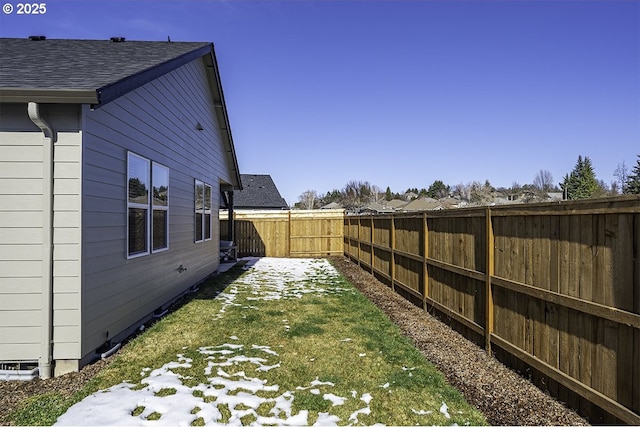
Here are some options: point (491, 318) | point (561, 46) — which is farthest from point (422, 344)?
point (561, 46)

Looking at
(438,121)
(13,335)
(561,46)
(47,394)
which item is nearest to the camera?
(47,394)

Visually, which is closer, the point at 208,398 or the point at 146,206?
the point at 208,398

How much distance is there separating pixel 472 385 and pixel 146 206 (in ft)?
16.4

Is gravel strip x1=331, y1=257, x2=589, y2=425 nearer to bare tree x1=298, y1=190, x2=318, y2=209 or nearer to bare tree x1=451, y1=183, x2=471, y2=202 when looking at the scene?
bare tree x1=298, y1=190, x2=318, y2=209

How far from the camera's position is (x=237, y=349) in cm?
436

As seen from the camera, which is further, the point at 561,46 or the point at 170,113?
the point at 561,46

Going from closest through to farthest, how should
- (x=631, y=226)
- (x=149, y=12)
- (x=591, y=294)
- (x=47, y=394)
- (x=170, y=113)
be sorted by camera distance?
(x=631, y=226) → (x=591, y=294) → (x=47, y=394) → (x=170, y=113) → (x=149, y=12)

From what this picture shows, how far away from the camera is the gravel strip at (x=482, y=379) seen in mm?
2744

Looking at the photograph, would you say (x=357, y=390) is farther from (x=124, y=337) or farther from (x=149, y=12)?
(x=149, y=12)

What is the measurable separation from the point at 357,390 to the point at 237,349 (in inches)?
70.6

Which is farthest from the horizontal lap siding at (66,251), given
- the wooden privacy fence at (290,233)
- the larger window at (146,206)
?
the wooden privacy fence at (290,233)

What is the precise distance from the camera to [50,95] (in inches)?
134

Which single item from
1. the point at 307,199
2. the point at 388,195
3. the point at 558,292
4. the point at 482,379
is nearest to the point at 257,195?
the point at 482,379

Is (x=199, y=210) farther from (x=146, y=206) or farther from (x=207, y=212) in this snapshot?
(x=146, y=206)
